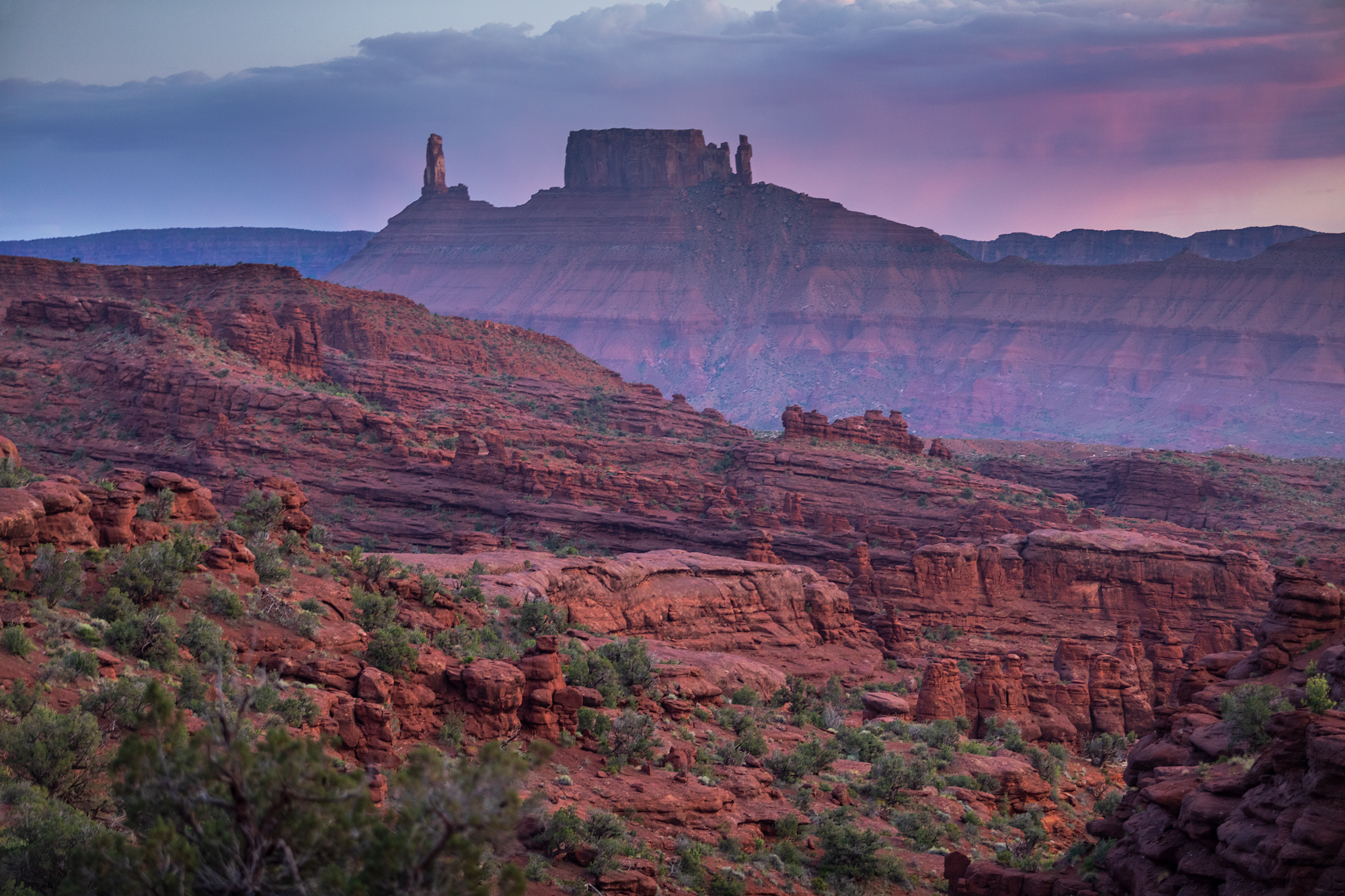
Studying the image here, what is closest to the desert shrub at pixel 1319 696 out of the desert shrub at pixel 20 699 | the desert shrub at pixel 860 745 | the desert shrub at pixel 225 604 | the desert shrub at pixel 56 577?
the desert shrub at pixel 860 745

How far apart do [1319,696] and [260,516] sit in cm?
2077

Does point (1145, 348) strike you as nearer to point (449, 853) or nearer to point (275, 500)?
point (275, 500)

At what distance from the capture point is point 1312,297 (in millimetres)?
175000

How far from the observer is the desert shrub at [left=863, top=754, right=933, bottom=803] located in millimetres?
25500

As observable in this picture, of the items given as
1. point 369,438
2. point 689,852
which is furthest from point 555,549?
point 689,852

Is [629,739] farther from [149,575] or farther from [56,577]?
[56,577]

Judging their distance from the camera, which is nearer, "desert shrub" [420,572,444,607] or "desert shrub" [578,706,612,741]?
"desert shrub" [578,706,612,741]

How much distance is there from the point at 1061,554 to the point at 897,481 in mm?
13981

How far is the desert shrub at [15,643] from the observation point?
15.9m

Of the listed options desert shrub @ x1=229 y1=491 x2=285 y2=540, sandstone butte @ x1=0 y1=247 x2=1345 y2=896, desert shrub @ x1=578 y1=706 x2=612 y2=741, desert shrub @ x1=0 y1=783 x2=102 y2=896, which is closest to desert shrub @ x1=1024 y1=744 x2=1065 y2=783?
sandstone butte @ x1=0 y1=247 x2=1345 y2=896

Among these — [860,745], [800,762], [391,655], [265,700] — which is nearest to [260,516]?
[391,655]

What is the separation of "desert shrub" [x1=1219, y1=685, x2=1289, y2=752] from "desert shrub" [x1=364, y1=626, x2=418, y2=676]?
13248 millimetres

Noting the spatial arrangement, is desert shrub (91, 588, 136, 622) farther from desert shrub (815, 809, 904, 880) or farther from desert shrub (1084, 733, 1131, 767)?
desert shrub (1084, 733, 1131, 767)

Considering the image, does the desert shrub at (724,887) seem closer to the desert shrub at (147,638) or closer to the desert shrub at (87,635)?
the desert shrub at (147,638)
